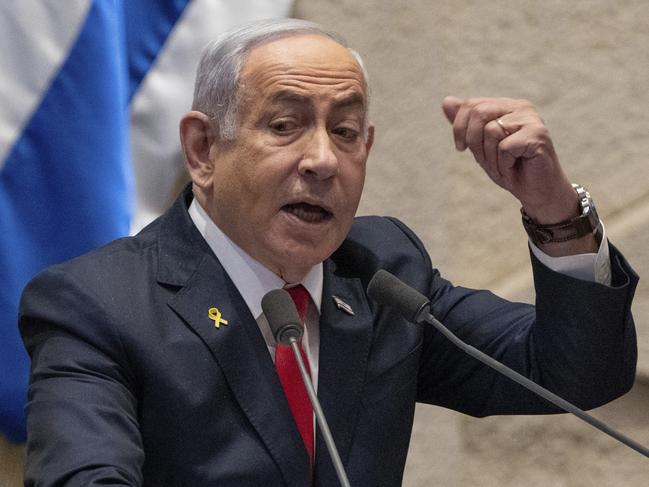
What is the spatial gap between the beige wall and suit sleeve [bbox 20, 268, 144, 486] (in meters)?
A: 1.04

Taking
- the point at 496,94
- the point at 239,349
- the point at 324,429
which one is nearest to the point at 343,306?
the point at 239,349

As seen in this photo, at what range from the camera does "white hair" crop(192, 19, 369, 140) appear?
205 centimetres

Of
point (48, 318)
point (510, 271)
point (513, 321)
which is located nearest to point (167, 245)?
point (48, 318)

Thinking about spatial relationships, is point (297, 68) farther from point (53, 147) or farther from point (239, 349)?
point (53, 147)

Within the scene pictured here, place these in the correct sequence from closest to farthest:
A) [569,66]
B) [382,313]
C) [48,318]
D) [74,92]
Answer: [48,318]
[382,313]
[74,92]
[569,66]

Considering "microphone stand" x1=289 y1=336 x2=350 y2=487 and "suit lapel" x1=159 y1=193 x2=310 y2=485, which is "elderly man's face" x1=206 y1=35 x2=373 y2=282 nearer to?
"suit lapel" x1=159 y1=193 x2=310 y2=485

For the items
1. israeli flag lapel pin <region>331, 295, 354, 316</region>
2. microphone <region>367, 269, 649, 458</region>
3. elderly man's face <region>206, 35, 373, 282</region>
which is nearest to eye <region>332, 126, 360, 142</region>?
elderly man's face <region>206, 35, 373, 282</region>

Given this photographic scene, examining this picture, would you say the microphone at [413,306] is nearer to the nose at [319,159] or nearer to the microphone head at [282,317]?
the microphone head at [282,317]

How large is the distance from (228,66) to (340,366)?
48 cm

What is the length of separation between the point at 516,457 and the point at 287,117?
1.22 meters

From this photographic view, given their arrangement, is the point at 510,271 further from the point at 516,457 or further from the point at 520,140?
the point at 520,140

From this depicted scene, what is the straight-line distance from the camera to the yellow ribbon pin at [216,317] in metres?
1.96

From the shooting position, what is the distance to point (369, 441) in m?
2.06

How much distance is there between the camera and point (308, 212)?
6.59 feet
